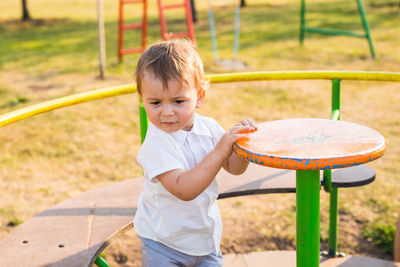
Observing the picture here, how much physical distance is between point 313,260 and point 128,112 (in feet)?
14.6

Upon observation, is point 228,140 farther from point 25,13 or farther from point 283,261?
point 25,13

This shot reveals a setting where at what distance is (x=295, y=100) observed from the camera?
250 inches

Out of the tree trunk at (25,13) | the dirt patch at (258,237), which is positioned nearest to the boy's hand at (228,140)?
the dirt patch at (258,237)

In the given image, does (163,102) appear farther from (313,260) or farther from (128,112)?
(128,112)

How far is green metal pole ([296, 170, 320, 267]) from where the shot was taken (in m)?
1.73

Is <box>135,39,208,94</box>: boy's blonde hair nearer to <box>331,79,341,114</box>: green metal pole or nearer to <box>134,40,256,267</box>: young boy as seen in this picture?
<box>134,40,256,267</box>: young boy

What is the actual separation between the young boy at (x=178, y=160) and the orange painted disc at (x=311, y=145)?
0.27 ft

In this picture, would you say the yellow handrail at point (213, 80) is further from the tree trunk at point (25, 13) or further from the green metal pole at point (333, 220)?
the tree trunk at point (25, 13)

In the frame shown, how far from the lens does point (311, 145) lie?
1.70 m

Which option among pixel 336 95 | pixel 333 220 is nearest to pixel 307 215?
pixel 336 95

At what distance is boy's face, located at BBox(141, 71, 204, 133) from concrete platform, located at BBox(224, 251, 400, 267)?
1.32m

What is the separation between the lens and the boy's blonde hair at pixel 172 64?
162cm

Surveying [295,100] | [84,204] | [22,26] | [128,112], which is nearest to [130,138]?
[128,112]

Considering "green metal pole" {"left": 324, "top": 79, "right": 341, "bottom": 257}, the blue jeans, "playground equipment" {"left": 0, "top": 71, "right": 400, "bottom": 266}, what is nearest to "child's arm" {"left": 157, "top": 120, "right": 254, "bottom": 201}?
the blue jeans
